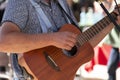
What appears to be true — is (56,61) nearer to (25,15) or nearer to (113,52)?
(25,15)

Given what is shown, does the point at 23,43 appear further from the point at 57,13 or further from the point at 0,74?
the point at 0,74

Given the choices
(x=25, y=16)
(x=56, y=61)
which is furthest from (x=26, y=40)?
(x=56, y=61)

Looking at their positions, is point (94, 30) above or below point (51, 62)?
above

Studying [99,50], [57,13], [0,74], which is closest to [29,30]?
[57,13]

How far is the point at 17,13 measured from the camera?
2.02 metres

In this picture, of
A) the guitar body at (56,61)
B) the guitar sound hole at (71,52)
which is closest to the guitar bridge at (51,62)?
the guitar body at (56,61)

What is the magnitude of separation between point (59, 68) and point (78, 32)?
0.82 ft

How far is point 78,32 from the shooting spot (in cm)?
223

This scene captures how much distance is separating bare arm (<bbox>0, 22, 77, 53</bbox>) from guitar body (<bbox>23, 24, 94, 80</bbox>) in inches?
3.5

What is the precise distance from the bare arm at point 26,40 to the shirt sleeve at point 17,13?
Result: 29 mm

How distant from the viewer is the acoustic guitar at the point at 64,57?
2053mm

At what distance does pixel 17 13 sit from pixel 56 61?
355mm

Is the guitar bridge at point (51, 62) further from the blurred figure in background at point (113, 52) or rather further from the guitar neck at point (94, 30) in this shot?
the blurred figure in background at point (113, 52)

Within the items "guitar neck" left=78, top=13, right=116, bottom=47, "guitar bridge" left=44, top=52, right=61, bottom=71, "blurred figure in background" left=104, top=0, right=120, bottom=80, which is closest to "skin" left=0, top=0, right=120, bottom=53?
"guitar bridge" left=44, top=52, right=61, bottom=71
